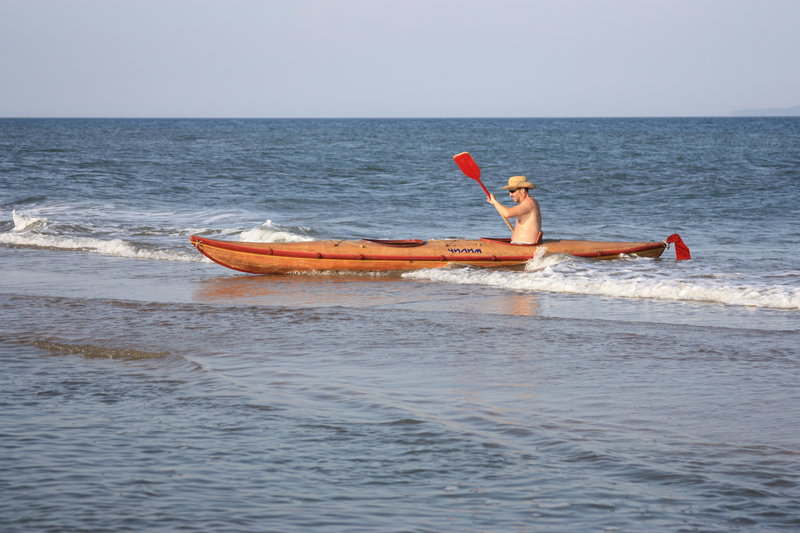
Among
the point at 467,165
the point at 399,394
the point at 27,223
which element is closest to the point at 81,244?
the point at 27,223

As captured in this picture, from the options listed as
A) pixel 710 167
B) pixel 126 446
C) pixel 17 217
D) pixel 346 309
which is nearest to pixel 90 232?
pixel 17 217

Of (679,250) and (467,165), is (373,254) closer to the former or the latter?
(467,165)

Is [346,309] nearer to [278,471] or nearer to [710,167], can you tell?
[278,471]

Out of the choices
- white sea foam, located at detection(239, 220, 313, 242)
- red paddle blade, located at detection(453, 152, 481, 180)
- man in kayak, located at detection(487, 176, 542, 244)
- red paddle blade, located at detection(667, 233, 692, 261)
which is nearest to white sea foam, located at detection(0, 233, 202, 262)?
white sea foam, located at detection(239, 220, 313, 242)

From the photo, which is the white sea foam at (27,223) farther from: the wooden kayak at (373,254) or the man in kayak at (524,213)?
the man in kayak at (524,213)

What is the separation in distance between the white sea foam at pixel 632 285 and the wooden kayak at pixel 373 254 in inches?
7.3

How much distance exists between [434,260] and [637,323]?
3.65m

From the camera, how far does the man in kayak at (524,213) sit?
35.5 feet

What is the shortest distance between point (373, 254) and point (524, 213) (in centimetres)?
190

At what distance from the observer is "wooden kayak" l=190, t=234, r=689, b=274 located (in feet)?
35.7

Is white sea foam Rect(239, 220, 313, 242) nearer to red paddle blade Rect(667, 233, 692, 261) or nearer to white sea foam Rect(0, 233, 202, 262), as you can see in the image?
white sea foam Rect(0, 233, 202, 262)

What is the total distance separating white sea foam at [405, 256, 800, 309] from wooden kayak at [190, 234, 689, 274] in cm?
18

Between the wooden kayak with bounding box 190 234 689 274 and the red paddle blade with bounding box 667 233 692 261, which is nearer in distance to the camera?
the wooden kayak with bounding box 190 234 689 274

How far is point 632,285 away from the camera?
31.1 ft
